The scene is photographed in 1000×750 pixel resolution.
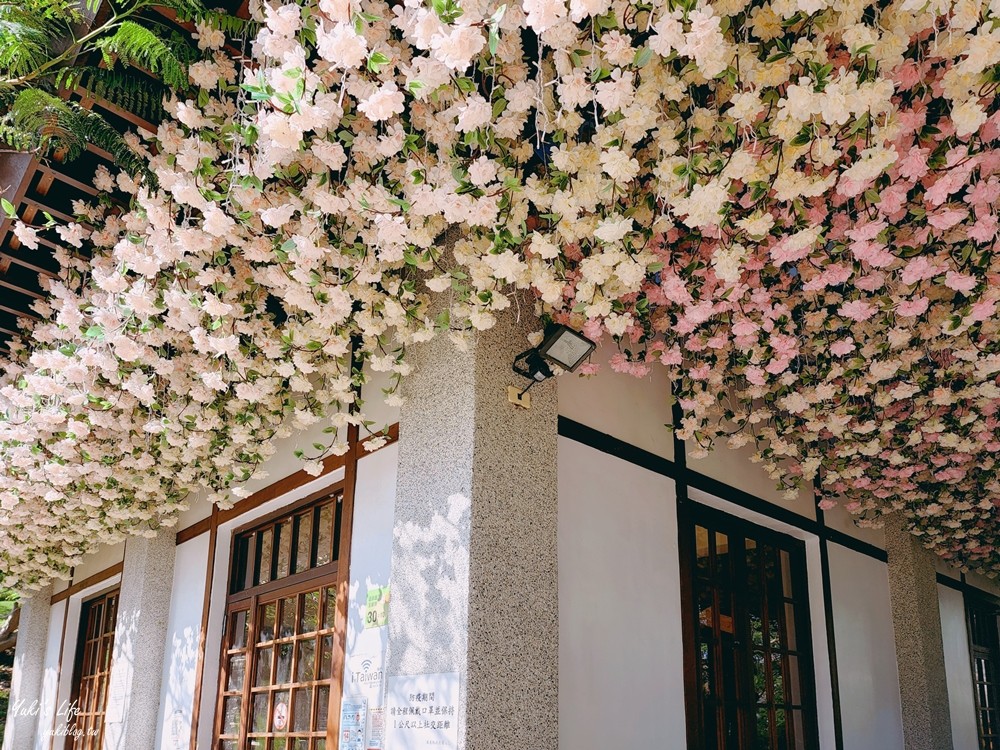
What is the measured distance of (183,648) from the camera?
6.11 m

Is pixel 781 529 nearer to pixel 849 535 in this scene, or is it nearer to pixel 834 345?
pixel 849 535

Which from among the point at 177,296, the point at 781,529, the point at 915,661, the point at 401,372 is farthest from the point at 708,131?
the point at 915,661

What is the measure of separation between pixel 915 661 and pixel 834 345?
3725 mm

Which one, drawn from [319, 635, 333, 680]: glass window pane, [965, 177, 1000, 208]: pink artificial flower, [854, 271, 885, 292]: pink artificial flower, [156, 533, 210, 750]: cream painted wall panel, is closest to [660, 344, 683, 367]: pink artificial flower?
[854, 271, 885, 292]: pink artificial flower

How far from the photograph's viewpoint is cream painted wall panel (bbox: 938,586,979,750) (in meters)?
7.38

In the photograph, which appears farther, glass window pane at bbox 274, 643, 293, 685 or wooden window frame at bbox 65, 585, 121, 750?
wooden window frame at bbox 65, 585, 121, 750

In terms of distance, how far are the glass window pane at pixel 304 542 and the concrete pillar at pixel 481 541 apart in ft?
5.14

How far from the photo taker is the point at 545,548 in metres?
3.60

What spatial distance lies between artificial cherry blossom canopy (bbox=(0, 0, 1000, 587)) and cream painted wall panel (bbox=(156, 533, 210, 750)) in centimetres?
120

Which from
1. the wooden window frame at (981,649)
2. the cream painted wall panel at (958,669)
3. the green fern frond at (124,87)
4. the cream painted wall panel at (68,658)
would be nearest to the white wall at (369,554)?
the green fern frond at (124,87)

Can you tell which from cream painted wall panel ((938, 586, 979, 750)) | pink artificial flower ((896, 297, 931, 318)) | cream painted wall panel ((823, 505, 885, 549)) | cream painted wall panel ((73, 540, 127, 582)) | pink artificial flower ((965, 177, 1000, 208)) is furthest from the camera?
cream painted wall panel ((73, 540, 127, 582))

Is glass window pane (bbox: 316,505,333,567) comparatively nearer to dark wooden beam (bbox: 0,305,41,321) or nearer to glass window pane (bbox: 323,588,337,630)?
glass window pane (bbox: 323,588,337,630)

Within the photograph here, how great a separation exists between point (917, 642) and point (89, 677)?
733cm

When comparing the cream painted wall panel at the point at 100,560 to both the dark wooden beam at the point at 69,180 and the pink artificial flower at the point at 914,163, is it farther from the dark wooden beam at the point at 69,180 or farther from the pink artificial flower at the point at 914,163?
the pink artificial flower at the point at 914,163
